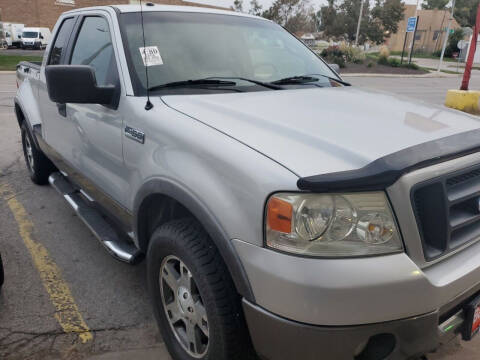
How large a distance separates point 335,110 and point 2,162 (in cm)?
533

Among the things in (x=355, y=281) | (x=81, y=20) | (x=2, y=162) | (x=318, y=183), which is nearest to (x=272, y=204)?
(x=318, y=183)

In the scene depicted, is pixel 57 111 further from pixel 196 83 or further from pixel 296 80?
pixel 296 80

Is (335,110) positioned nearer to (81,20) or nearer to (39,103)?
(81,20)

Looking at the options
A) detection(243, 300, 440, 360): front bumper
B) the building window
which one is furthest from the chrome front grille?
the building window

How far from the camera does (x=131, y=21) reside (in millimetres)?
2770

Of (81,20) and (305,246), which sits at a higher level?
(81,20)

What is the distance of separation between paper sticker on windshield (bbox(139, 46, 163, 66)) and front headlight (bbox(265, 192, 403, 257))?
1416mm

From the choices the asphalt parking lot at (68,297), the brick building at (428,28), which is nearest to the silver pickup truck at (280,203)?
the asphalt parking lot at (68,297)

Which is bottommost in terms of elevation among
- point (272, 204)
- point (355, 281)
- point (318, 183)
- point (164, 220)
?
point (164, 220)

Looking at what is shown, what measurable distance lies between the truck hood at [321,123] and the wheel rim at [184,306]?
2.34ft

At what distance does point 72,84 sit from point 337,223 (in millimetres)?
1651

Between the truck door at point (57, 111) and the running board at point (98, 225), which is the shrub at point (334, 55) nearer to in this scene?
the truck door at point (57, 111)

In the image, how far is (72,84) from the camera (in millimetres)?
2344

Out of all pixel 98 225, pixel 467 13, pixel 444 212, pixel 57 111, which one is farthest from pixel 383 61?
pixel 467 13
